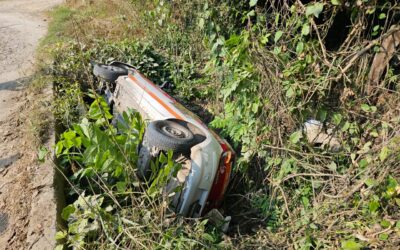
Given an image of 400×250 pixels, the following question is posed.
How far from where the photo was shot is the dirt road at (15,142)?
324 cm

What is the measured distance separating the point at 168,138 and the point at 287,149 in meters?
1.24

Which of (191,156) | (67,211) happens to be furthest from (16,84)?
(191,156)

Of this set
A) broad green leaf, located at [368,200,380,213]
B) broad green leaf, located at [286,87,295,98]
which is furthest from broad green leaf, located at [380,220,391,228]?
broad green leaf, located at [286,87,295,98]

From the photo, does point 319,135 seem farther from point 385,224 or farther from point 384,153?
point 385,224

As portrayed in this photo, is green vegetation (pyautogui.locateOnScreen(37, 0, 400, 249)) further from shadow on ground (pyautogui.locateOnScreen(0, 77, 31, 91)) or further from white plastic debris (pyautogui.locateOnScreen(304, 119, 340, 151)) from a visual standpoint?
shadow on ground (pyautogui.locateOnScreen(0, 77, 31, 91))

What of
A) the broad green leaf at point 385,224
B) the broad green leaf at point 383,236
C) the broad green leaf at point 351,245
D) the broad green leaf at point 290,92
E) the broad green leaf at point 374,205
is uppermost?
the broad green leaf at point 290,92

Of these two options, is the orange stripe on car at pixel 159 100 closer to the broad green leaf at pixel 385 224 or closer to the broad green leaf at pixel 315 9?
the broad green leaf at pixel 315 9

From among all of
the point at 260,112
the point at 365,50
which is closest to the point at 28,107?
the point at 260,112

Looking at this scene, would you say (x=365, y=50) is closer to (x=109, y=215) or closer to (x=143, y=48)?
(x=109, y=215)

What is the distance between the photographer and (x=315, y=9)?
113 inches

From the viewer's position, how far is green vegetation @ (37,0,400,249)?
288 cm

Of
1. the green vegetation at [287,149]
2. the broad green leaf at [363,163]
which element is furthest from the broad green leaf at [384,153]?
the broad green leaf at [363,163]

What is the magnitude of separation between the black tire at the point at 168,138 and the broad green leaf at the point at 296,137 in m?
1.03

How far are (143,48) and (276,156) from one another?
4.88 metres
